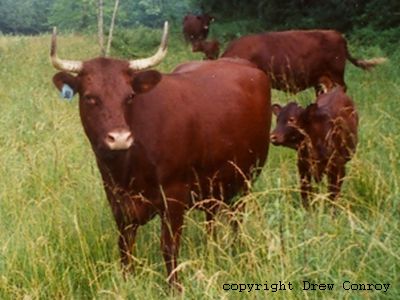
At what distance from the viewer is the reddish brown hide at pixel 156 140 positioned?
4.46m

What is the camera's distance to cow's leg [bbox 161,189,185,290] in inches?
185

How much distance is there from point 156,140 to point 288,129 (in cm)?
179

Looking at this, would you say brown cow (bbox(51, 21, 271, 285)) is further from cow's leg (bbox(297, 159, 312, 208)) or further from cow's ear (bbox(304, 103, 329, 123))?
cow's ear (bbox(304, 103, 329, 123))

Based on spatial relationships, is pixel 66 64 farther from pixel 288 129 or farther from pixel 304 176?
pixel 304 176

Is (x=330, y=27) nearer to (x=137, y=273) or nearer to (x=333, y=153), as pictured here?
(x=333, y=153)

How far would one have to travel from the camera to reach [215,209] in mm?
5574

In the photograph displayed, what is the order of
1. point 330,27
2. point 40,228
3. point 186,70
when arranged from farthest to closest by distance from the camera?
point 330,27 < point 186,70 < point 40,228

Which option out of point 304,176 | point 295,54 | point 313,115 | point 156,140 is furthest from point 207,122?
point 295,54

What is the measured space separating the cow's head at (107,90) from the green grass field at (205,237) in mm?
567

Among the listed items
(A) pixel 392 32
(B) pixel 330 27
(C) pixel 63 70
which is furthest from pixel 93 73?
(B) pixel 330 27

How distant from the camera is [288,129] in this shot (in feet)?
20.0

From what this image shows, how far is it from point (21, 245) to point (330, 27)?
13.8 meters

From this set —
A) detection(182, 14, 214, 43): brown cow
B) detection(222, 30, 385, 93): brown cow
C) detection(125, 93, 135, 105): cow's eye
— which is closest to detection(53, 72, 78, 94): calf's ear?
detection(125, 93, 135, 105): cow's eye

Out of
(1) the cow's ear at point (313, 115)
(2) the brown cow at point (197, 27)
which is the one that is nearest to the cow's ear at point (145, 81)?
(1) the cow's ear at point (313, 115)
